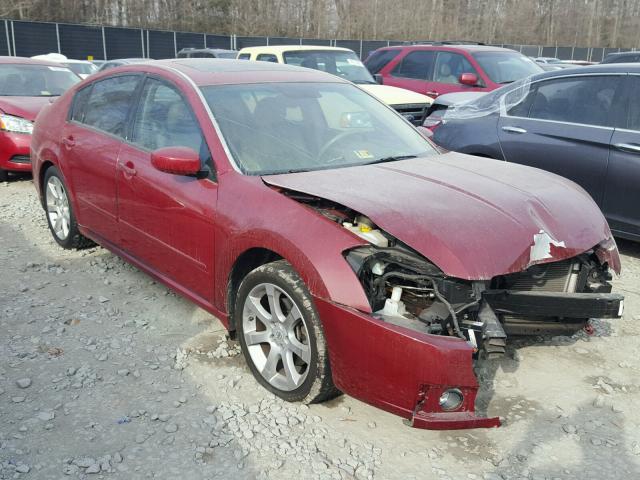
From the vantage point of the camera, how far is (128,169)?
4.08 meters

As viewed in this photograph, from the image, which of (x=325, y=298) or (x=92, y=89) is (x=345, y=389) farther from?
(x=92, y=89)

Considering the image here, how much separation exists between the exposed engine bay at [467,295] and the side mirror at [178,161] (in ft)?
2.05

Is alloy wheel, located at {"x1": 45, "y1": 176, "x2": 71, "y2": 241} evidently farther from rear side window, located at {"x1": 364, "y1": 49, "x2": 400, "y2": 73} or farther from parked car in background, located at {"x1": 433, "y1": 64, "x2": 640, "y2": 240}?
rear side window, located at {"x1": 364, "y1": 49, "x2": 400, "y2": 73}

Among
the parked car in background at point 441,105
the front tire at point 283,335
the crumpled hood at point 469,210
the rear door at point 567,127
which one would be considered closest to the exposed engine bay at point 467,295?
the crumpled hood at point 469,210

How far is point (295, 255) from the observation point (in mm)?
2920

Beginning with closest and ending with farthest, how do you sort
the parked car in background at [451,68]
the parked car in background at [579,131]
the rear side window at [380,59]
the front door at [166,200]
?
the front door at [166,200] < the parked car in background at [579,131] < the parked car in background at [451,68] < the rear side window at [380,59]

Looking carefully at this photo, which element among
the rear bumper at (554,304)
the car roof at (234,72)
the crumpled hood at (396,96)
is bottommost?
the rear bumper at (554,304)

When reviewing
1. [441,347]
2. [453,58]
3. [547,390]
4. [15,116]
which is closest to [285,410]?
[441,347]

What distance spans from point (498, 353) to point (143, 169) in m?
2.44

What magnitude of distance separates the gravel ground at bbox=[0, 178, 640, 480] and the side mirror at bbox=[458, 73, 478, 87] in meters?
6.12

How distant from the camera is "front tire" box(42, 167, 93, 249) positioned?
5.25m

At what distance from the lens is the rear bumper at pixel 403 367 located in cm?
257

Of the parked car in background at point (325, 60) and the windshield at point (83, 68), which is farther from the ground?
the parked car in background at point (325, 60)

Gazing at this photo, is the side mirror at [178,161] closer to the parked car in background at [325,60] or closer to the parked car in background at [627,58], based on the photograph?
the parked car in background at [325,60]
